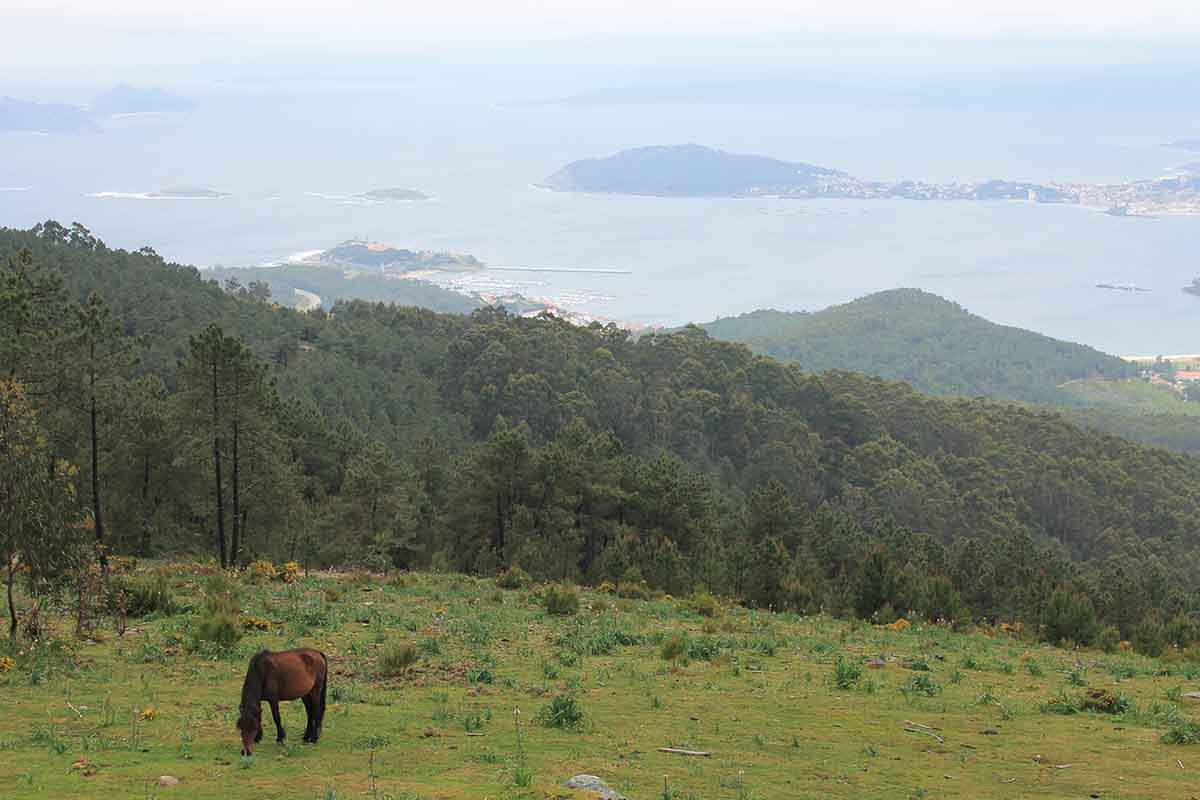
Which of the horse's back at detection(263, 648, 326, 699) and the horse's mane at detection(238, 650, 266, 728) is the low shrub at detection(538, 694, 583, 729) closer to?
the horse's back at detection(263, 648, 326, 699)

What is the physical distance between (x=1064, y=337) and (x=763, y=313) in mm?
37024

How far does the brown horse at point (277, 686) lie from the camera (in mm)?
7656

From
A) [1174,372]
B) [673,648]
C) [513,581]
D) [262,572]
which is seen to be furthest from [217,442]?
[1174,372]

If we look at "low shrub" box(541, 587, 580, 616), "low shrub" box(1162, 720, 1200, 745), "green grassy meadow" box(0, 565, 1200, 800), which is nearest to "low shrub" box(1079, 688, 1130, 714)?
"green grassy meadow" box(0, 565, 1200, 800)

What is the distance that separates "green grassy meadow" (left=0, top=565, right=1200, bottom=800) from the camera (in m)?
7.46

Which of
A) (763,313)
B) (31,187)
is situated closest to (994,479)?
(763,313)

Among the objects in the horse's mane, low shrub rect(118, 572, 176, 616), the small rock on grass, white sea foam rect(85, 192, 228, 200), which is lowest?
low shrub rect(118, 572, 176, 616)

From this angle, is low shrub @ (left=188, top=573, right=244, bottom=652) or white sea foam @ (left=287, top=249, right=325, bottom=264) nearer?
low shrub @ (left=188, top=573, right=244, bottom=652)

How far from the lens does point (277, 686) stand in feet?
25.3

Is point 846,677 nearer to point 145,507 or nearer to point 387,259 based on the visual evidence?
point 145,507

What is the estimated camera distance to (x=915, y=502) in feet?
174

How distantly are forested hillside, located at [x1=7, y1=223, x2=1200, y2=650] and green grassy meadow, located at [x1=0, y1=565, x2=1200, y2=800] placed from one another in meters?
2.85

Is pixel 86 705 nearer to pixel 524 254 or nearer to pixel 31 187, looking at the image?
pixel 524 254

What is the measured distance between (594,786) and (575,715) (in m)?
1.97
